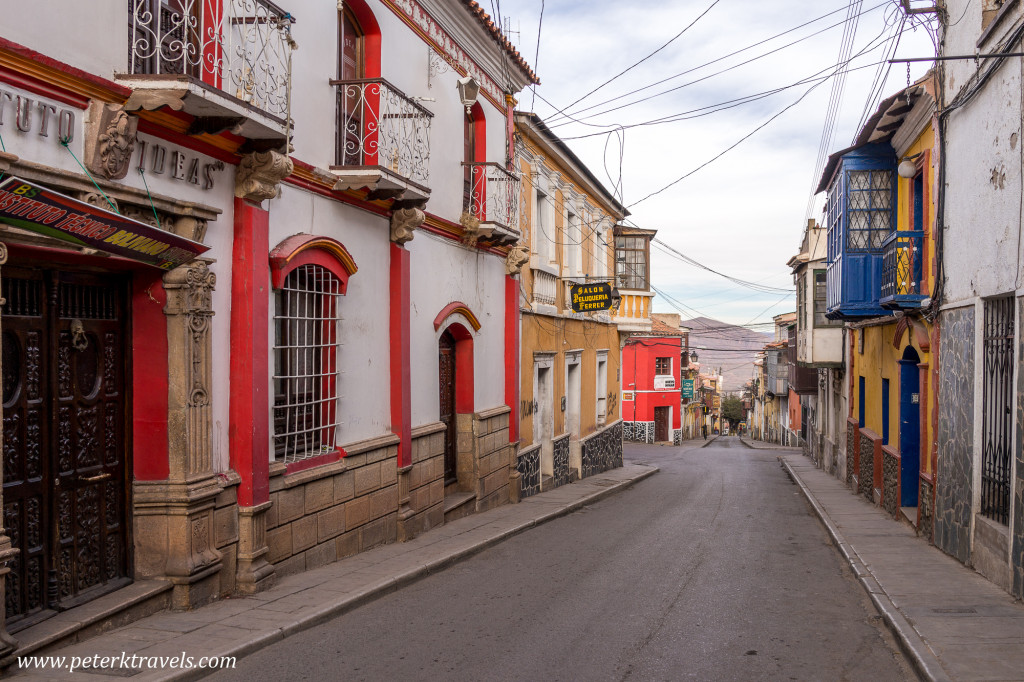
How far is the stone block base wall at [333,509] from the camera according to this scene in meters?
8.14

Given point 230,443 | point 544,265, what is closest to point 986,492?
point 230,443

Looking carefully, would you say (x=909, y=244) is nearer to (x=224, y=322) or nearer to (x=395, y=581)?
(x=395, y=581)

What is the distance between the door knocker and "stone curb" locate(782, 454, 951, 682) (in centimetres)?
654

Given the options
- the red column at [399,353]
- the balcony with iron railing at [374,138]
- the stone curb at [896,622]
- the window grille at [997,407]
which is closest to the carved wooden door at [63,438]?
the balcony with iron railing at [374,138]

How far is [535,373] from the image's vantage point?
17.5 metres

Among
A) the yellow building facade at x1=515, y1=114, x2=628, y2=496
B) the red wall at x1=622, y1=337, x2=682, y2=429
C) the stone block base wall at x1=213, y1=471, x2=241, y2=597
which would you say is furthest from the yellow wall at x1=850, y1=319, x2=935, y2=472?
the red wall at x1=622, y1=337, x2=682, y2=429

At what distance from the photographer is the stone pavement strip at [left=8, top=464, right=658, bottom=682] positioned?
5.68 m

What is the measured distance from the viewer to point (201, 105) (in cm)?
619

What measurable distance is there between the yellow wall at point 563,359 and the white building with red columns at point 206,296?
512 cm

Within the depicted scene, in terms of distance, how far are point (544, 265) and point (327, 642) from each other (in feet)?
41.1

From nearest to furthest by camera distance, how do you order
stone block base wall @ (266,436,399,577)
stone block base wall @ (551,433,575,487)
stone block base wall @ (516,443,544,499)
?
stone block base wall @ (266,436,399,577)
stone block base wall @ (516,443,544,499)
stone block base wall @ (551,433,575,487)

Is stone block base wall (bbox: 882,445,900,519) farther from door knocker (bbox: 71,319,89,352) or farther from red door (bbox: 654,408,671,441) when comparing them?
red door (bbox: 654,408,671,441)

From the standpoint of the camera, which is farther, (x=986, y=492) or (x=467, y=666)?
(x=986, y=492)

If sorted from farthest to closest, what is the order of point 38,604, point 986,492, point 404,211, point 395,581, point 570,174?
1. point 570,174
2. point 404,211
3. point 986,492
4. point 395,581
5. point 38,604
